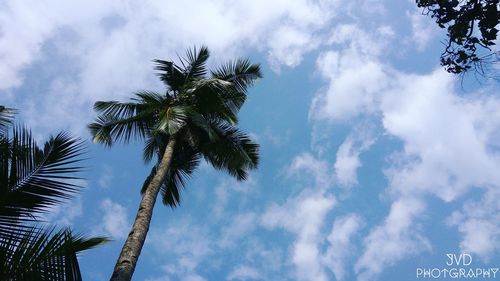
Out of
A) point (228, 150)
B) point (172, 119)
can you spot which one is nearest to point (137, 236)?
point (172, 119)

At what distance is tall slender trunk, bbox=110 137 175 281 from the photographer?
7367 millimetres

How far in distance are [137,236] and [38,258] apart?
4.62m

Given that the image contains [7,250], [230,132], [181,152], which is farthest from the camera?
[230,132]

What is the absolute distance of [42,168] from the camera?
13.6 feet

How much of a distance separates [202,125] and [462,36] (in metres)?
6.93

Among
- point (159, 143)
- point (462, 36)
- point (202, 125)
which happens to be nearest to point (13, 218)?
point (462, 36)

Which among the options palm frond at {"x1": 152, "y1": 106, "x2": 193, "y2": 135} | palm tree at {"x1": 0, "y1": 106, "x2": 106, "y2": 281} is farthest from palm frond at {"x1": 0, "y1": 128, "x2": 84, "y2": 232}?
palm frond at {"x1": 152, "y1": 106, "x2": 193, "y2": 135}

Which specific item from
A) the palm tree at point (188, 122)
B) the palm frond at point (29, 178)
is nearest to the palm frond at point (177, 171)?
the palm tree at point (188, 122)

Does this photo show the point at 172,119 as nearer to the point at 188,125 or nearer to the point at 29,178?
the point at 188,125

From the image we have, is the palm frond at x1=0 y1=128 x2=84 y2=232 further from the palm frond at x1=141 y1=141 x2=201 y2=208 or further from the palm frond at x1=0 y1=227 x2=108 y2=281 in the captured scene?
the palm frond at x1=141 y1=141 x2=201 y2=208

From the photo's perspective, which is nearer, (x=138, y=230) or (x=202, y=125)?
(x=138, y=230)

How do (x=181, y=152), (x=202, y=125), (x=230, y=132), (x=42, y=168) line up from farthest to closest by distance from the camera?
(x=230, y=132), (x=181, y=152), (x=202, y=125), (x=42, y=168)

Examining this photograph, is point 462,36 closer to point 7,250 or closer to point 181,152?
point 7,250

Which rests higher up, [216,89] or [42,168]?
[216,89]
